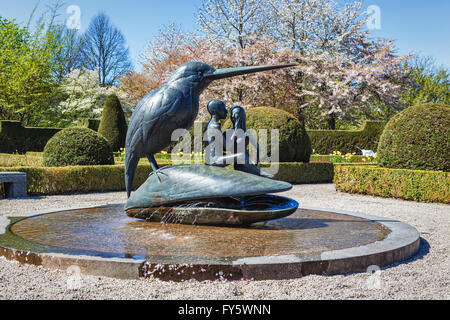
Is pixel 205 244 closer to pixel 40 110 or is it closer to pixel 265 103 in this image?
pixel 265 103

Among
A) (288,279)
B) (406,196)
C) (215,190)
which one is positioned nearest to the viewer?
(288,279)

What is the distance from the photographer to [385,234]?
5.29 meters

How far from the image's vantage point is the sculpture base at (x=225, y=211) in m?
5.35

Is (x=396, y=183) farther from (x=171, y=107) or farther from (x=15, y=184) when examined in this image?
(x=15, y=184)

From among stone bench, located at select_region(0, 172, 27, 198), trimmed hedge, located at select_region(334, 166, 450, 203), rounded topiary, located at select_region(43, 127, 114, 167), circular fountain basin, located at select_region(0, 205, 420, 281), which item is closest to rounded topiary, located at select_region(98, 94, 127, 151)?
rounded topiary, located at select_region(43, 127, 114, 167)

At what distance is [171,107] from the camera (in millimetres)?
5449

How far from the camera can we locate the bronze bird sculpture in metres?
5.48

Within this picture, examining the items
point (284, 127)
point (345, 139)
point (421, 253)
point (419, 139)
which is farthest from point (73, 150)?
point (345, 139)

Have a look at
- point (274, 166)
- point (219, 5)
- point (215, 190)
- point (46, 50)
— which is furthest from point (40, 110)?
point (215, 190)

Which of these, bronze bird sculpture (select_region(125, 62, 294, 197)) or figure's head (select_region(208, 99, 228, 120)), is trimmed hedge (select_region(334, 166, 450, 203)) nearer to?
bronze bird sculpture (select_region(125, 62, 294, 197))

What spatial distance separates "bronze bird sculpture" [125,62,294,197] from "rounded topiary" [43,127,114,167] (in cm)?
672

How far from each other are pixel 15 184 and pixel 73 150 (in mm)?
2085

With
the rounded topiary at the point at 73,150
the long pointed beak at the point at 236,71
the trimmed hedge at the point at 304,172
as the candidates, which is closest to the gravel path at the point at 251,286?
the long pointed beak at the point at 236,71

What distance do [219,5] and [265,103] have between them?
268 inches
